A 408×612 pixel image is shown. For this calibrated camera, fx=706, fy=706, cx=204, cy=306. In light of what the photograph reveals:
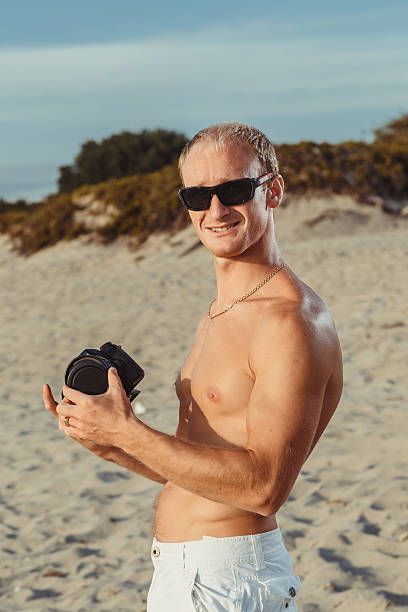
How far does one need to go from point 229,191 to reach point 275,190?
0.16 meters

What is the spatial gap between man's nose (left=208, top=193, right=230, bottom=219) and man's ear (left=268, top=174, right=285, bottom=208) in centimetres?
15

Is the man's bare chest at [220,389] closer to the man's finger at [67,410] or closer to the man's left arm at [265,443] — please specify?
the man's left arm at [265,443]

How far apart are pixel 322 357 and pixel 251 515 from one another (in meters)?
0.48

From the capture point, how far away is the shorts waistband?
5.86ft

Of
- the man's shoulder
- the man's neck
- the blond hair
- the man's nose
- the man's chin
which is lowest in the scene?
the man's shoulder

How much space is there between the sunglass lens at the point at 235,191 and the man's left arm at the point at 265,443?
1.28 ft

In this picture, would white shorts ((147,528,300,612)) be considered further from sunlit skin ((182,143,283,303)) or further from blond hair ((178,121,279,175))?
blond hair ((178,121,279,175))

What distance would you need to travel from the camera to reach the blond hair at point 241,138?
185 cm

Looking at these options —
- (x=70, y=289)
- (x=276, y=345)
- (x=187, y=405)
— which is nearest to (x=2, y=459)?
(x=187, y=405)

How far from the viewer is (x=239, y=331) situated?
1.83m

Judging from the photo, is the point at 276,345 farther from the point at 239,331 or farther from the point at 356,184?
the point at 356,184

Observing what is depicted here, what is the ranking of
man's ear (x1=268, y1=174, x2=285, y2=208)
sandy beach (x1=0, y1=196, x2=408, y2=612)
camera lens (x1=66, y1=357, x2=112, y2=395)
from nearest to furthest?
camera lens (x1=66, y1=357, x2=112, y2=395) < man's ear (x1=268, y1=174, x2=285, y2=208) < sandy beach (x1=0, y1=196, x2=408, y2=612)

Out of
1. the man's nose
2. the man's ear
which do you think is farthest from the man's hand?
the man's ear

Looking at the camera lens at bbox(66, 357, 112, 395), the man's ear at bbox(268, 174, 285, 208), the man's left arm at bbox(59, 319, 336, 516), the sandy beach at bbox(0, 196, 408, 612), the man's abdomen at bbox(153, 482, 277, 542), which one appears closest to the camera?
the man's left arm at bbox(59, 319, 336, 516)
